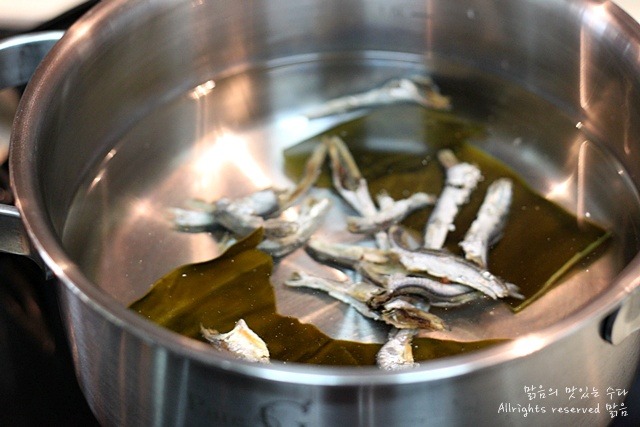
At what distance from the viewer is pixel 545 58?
881 millimetres

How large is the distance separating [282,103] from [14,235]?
40 centimetres

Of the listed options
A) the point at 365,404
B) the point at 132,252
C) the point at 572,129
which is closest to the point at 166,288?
the point at 132,252

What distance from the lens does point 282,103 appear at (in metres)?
0.92

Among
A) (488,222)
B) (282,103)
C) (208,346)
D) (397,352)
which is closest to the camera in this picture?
(208,346)

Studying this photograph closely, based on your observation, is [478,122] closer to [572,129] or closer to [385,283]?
[572,129]

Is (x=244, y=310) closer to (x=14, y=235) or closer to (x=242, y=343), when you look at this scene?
(x=242, y=343)

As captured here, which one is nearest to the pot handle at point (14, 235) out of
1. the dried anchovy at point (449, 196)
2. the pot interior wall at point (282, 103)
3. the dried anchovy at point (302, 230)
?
the pot interior wall at point (282, 103)

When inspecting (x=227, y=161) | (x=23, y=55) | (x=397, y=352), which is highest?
(x=23, y=55)

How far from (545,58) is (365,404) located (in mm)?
519

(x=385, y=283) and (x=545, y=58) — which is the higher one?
(x=545, y=58)

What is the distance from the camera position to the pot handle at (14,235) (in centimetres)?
56

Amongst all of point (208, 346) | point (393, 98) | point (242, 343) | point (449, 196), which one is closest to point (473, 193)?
point (449, 196)

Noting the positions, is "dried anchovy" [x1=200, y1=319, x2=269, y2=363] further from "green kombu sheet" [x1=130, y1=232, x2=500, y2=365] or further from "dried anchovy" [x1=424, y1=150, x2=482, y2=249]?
"dried anchovy" [x1=424, y1=150, x2=482, y2=249]

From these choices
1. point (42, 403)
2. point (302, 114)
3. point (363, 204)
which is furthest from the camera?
point (302, 114)
